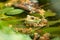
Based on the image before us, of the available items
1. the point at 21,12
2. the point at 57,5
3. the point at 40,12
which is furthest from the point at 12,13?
the point at 57,5

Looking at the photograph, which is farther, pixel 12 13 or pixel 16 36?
pixel 12 13

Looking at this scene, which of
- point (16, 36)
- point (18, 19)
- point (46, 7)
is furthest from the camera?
point (46, 7)

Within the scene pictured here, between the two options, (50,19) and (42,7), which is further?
(42,7)

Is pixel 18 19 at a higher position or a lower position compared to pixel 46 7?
lower

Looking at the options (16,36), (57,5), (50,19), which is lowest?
(16,36)

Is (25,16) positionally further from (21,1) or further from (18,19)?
(21,1)

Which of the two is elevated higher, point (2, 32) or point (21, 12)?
point (21, 12)

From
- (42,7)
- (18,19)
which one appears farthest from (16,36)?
(42,7)

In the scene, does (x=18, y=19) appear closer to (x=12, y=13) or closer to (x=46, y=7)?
(x=12, y=13)

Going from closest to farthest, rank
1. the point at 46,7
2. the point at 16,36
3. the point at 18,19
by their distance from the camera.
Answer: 1. the point at 16,36
2. the point at 18,19
3. the point at 46,7
